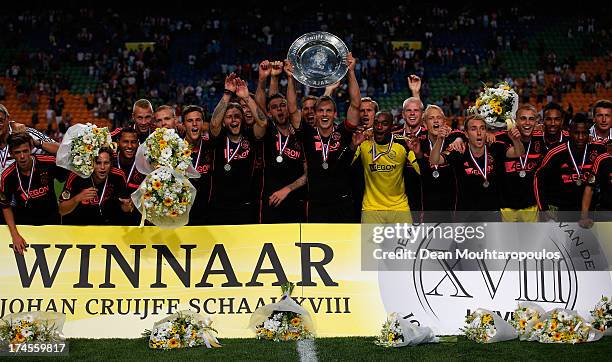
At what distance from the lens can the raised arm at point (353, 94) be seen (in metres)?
7.14

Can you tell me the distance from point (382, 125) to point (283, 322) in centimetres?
212

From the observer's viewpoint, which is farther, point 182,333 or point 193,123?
point 193,123

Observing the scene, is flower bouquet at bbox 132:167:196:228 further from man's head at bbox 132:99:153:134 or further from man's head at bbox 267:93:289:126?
man's head at bbox 267:93:289:126

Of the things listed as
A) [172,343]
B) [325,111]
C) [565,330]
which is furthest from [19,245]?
[565,330]

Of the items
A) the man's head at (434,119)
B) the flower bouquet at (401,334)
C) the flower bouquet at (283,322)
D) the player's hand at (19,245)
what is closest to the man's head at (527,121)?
the man's head at (434,119)

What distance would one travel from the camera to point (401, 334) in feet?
19.7

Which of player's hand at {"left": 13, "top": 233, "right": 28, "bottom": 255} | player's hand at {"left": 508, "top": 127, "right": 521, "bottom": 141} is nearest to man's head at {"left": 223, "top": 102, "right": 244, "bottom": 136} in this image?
player's hand at {"left": 13, "top": 233, "right": 28, "bottom": 255}

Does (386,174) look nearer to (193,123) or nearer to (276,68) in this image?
(276,68)

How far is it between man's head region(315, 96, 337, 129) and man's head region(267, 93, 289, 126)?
0.37 m

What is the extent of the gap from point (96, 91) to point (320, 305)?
2014cm

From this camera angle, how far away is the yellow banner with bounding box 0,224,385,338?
20.8ft

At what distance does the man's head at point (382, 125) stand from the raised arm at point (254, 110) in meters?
0.98

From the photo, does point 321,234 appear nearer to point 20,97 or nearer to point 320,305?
point 320,305

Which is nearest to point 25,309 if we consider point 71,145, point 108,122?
point 71,145
